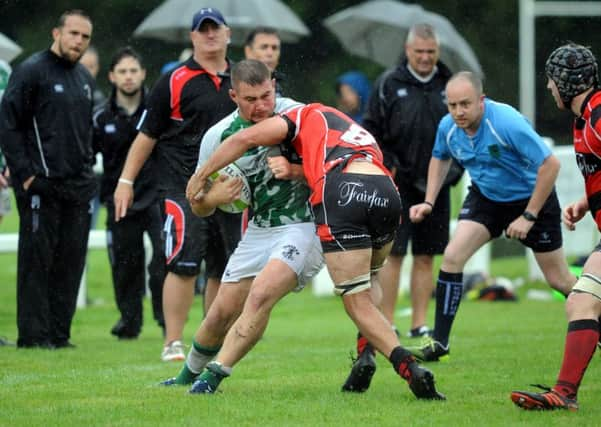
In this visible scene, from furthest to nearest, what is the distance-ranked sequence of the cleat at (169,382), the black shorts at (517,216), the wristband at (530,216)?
the black shorts at (517,216), the wristband at (530,216), the cleat at (169,382)

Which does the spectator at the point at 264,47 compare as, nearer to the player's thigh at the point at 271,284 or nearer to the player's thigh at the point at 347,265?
the player's thigh at the point at 271,284

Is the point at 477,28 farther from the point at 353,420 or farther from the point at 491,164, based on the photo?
the point at 353,420

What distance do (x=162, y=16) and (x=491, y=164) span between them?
33.3 feet

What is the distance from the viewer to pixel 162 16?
18.4m

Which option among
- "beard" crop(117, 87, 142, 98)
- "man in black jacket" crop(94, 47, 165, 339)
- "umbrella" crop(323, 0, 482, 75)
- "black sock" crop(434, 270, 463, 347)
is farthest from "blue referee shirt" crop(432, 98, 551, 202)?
"umbrella" crop(323, 0, 482, 75)

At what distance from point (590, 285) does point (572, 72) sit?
45.4 inches

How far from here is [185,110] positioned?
30.8 ft

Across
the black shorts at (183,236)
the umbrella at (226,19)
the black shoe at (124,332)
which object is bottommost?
the black shoe at (124,332)

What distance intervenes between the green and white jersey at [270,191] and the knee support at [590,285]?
164 centimetres

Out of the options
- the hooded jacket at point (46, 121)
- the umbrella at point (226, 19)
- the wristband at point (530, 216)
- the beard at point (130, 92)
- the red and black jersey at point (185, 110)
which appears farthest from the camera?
the umbrella at point (226, 19)

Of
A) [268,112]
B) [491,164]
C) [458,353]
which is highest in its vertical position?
[268,112]

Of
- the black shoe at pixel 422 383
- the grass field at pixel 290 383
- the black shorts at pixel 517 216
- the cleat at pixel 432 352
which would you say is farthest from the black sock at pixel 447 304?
the black shoe at pixel 422 383

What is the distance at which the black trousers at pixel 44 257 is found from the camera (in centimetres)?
1023

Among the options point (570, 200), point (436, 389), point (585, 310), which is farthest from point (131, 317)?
point (570, 200)
